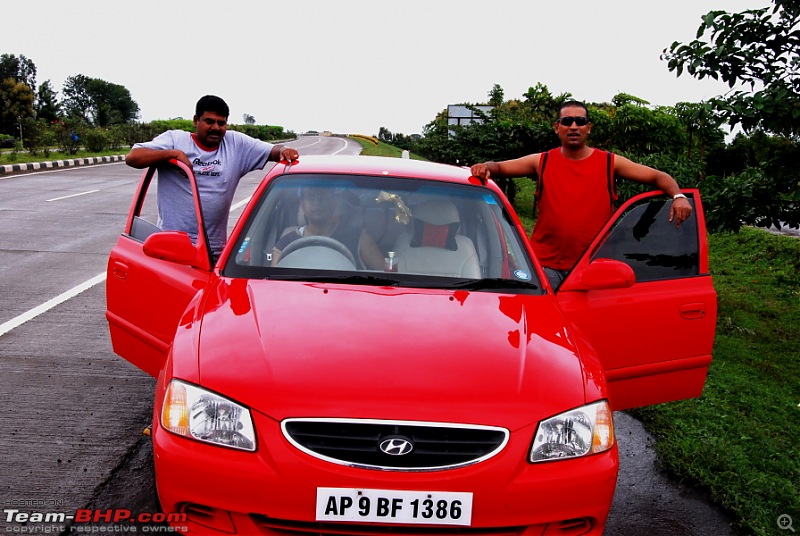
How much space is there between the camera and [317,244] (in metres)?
3.80

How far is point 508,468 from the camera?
101 inches

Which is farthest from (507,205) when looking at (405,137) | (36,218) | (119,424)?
(405,137)

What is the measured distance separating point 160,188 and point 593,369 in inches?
115

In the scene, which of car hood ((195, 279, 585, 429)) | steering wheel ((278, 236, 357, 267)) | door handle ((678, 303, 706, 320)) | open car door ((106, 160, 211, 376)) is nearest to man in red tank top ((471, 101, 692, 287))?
door handle ((678, 303, 706, 320))

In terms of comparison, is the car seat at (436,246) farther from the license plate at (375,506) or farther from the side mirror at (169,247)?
the license plate at (375,506)

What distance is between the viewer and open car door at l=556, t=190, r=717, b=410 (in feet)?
12.4

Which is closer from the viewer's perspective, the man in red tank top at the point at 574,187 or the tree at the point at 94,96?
the man in red tank top at the point at 574,187

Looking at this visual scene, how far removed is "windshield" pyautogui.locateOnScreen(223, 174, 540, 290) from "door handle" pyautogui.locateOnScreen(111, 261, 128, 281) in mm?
764

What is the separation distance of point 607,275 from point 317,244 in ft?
4.34

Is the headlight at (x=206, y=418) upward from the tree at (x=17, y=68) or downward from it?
downward

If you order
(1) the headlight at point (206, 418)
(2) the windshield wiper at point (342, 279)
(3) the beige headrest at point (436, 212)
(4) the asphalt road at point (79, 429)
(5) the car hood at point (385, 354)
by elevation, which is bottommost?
(4) the asphalt road at point (79, 429)

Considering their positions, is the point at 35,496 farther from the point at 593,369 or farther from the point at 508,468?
the point at 593,369

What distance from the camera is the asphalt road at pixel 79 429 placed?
3529mm

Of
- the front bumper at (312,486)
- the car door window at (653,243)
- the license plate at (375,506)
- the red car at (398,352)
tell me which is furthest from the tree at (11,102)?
the license plate at (375,506)
